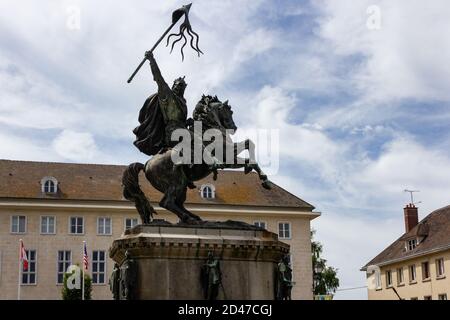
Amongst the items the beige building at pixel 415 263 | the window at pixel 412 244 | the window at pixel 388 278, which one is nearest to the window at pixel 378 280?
the beige building at pixel 415 263

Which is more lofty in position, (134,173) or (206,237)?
(134,173)

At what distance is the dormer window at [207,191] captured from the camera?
71.2m

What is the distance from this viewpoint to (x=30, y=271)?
65.2 meters

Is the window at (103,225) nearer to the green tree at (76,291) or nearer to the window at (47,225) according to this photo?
the window at (47,225)

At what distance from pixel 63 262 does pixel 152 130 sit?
49920mm

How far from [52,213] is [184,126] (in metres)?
50.2

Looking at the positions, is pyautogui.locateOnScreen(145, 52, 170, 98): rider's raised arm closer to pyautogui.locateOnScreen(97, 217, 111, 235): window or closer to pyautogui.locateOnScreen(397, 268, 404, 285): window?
pyautogui.locateOnScreen(97, 217, 111, 235): window

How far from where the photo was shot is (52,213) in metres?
66.6

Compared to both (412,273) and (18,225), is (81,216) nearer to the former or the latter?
(18,225)

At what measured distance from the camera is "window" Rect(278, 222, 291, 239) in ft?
233

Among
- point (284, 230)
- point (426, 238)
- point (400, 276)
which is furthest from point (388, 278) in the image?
point (284, 230)
